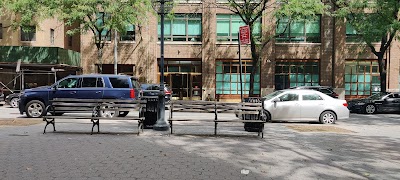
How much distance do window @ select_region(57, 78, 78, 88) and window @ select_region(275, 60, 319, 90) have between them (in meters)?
20.2

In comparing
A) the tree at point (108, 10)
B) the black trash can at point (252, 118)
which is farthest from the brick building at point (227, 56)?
the black trash can at point (252, 118)

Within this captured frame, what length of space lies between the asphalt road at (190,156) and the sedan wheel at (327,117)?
4455 mm

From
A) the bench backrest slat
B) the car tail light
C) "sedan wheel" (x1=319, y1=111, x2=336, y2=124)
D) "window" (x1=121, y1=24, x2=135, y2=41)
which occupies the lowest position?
"sedan wheel" (x1=319, y1=111, x2=336, y2=124)

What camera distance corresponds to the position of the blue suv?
1538 cm

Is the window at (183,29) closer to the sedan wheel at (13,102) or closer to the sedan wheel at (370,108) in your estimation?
the sedan wheel at (13,102)

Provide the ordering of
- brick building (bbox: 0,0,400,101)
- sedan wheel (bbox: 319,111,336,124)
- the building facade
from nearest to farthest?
sedan wheel (bbox: 319,111,336,124) < the building facade < brick building (bbox: 0,0,400,101)

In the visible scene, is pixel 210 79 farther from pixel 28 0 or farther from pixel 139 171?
pixel 139 171

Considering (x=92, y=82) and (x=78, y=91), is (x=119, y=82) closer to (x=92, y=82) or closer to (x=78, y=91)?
(x=92, y=82)

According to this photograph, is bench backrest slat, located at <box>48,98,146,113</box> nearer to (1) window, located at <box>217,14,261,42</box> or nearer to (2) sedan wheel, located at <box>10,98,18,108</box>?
(2) sedan wheel, located at <box>10,98,18,108</box>

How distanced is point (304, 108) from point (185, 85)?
705 inches

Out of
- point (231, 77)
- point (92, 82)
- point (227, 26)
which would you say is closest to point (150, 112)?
point (92, 82)

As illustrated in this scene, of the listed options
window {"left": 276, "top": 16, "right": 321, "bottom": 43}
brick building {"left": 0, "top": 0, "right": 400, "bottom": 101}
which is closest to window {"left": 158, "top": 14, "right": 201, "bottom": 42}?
brick building {"left": 0, "top": 0, "right": 400, "bottom": 101}

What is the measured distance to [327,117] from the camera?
51.0ft

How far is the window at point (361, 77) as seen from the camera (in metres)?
32.0
